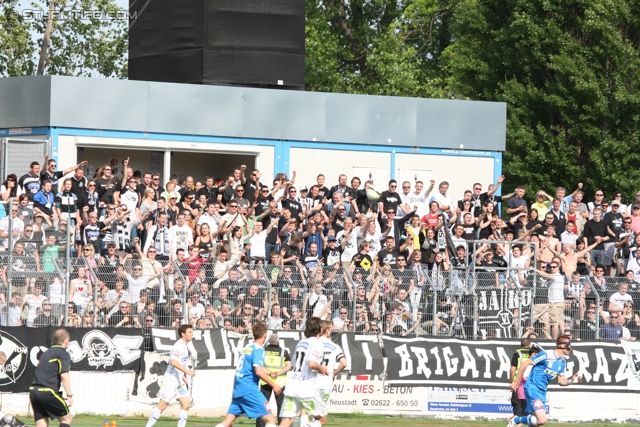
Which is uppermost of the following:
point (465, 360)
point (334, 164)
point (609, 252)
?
point (334, 164)

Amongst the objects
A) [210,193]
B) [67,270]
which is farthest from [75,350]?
[210,193]

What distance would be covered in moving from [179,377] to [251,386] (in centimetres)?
309

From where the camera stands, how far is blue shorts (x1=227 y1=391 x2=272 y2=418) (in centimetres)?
1562

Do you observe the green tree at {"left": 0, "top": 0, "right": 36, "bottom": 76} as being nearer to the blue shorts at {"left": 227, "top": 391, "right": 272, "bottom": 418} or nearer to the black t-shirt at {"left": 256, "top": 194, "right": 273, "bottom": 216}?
the black t-shirt at {"left": 256, "top": 194, "right": 273, "bottom": 216}

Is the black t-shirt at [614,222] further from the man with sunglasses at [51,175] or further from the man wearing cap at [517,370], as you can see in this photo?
the man with sunglasses at [51,175]

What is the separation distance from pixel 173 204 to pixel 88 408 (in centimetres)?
459

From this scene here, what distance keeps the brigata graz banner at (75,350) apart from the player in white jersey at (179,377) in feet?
8.21

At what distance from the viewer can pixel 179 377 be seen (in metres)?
18.5

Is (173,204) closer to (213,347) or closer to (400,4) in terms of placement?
(213,347)

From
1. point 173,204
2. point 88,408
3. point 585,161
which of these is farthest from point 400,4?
point 88,408

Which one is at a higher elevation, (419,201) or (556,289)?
(419,201)

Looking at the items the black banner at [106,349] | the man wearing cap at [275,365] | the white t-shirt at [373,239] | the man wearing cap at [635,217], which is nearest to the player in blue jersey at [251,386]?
the man wearing cap at [275,365]

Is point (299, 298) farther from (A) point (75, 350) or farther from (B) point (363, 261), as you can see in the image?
(A) point (75, 350)

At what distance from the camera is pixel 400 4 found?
5653 centimetres
